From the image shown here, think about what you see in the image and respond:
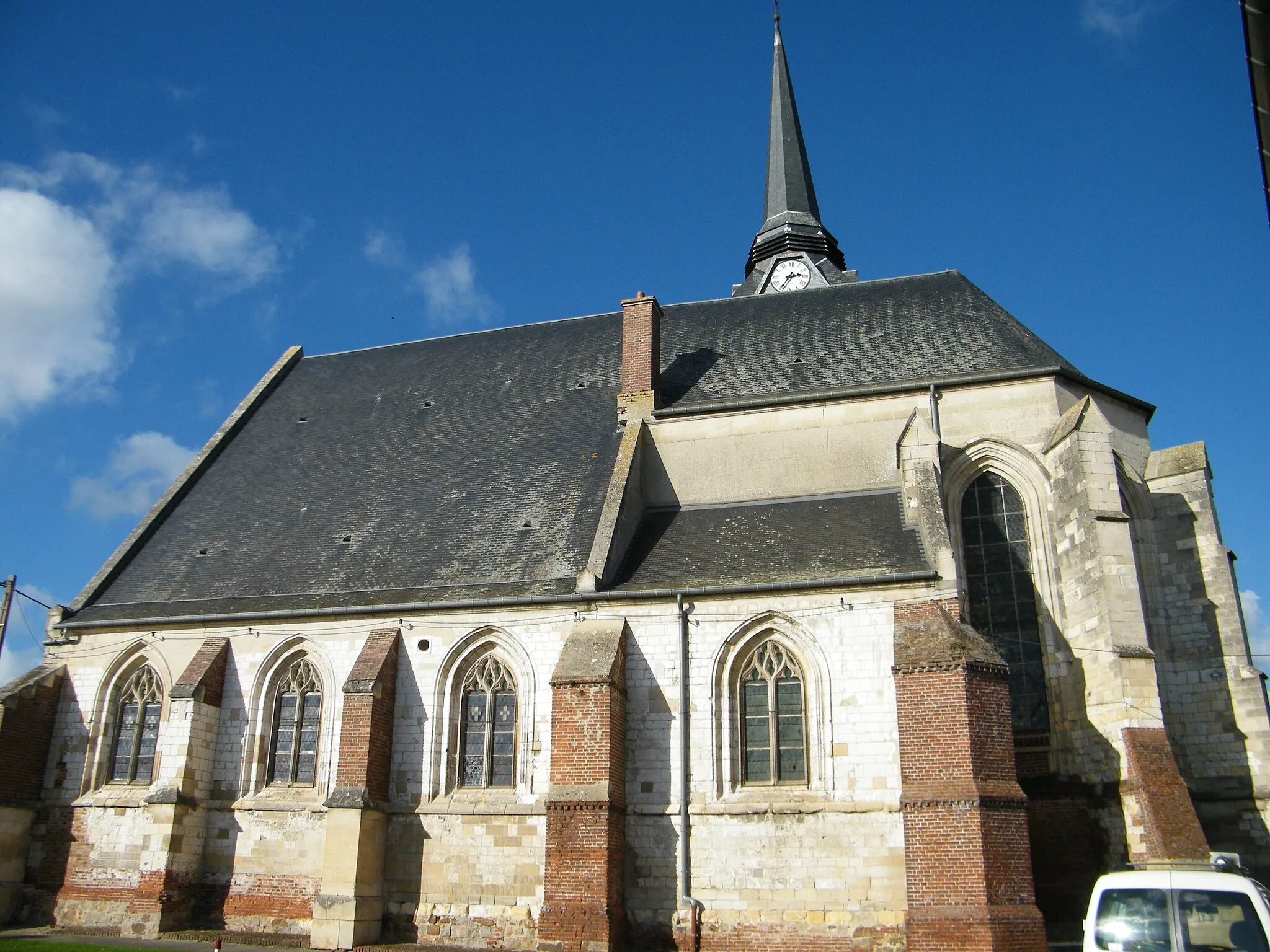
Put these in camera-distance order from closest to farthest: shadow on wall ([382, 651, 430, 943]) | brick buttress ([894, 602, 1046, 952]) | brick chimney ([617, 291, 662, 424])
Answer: brick buttress ([894, 602, 1046, 952])
shadow on wall ([382, 651, 430, 943])
brick chimney ([617, 291, 662, 424])

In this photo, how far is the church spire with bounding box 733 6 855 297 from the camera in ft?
97.2

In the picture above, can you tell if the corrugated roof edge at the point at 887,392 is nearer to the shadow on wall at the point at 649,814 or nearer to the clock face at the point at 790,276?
the shadow on wall at the point at 649,814

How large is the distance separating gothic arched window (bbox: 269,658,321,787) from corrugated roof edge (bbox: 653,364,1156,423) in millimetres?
7855

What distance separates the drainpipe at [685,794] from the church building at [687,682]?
0.04m

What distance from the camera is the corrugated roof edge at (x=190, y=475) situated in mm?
19766

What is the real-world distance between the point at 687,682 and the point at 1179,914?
27.3 ft

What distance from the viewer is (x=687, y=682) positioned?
611 inches

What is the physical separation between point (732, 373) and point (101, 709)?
1321cm

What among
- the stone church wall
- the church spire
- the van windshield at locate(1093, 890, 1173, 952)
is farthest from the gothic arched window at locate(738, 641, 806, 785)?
the church spire

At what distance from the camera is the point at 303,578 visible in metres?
18.6

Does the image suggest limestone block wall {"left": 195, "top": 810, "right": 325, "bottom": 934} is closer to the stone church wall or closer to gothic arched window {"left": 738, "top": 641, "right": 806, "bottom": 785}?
the stone church wall

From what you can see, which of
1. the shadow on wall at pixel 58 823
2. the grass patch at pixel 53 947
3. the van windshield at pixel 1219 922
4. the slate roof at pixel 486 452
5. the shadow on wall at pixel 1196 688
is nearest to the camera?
the van windshield at pixel 1219 922

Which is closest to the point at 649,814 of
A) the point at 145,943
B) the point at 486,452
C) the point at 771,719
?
the point at 771,719

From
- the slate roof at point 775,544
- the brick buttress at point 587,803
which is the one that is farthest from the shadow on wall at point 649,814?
the slate roof at point 775,544
